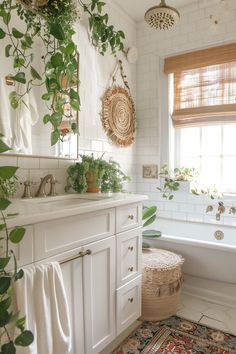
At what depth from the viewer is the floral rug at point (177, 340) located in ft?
5.65

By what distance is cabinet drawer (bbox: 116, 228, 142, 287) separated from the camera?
1689 mm

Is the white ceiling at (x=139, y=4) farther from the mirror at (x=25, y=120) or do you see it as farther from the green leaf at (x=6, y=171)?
the green leaf at (x=6, y=171)

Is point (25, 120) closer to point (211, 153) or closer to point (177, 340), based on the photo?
point (177, 340)

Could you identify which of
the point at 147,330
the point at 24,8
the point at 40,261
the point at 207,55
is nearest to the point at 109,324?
the point at 147,330

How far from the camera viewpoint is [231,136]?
9.56ft

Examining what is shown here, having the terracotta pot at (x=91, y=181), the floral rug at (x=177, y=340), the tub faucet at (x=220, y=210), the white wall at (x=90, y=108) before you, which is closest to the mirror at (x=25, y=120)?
the white wall at (x=90, y=108)

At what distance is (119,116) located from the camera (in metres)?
2.83

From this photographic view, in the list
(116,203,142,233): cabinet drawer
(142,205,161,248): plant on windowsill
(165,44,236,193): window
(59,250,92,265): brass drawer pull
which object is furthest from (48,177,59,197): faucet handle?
(165,44,236,193): window

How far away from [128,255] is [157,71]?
222cm

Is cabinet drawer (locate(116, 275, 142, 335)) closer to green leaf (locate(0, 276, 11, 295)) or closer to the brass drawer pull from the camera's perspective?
the brass drawer pull

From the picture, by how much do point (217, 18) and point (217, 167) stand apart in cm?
154

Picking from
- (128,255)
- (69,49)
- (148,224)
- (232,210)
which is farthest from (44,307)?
(232,210)

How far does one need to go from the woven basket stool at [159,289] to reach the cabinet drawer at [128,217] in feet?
1.41

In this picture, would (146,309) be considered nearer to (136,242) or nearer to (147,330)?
(147,330)
